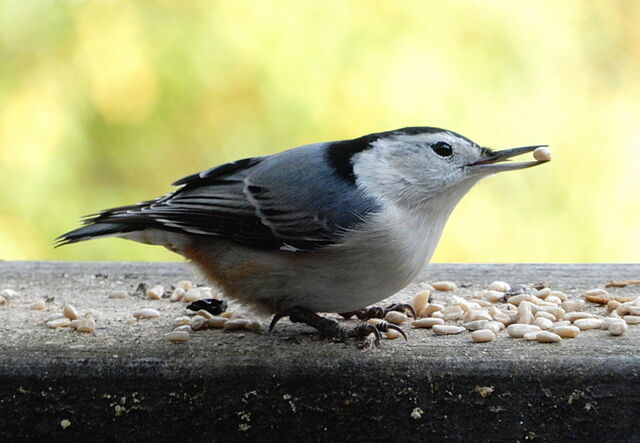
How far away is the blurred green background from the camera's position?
13.1ft

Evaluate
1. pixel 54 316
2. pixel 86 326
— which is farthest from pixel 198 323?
pixel 54 316

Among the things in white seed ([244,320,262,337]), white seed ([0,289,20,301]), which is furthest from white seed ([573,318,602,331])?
white seed ([0,289,20,301])

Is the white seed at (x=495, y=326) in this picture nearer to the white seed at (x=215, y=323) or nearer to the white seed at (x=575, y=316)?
the white seed at (x=575, y=316)

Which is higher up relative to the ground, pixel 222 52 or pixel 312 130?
pixel 222 52

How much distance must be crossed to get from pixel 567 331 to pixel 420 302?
1.54ft

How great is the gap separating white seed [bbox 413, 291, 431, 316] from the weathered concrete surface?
0.36 metres

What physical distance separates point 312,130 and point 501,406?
2160 mm

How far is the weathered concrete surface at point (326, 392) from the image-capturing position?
2.04 m

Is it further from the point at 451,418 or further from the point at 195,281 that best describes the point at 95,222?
the point at 451,418

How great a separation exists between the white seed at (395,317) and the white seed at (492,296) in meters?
0.36

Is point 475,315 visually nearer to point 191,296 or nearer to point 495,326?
point 495,326

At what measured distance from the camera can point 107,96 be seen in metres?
4.15

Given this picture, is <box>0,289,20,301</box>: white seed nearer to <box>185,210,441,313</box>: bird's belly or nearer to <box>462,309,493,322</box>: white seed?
<box>185,210,441,313</box>: bird's belly

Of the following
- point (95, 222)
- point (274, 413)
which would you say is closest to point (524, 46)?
point (95, 222)
